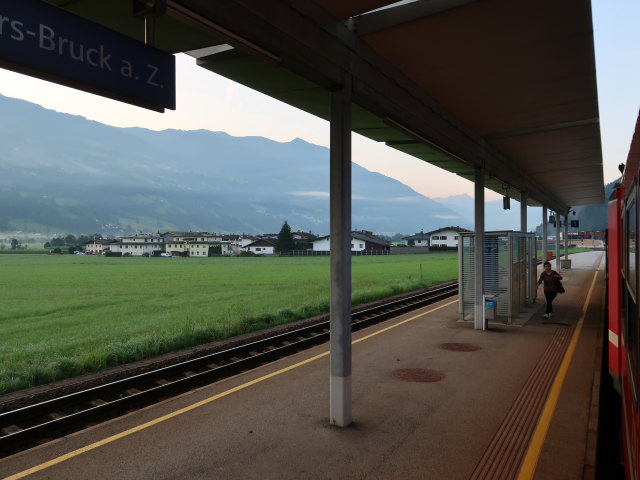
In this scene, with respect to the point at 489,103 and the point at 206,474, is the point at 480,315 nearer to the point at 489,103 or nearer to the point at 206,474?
the point at 489,103

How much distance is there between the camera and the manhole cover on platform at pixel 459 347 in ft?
31.8

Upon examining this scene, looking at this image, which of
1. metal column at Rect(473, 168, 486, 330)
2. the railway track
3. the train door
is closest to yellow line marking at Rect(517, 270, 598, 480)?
the train door

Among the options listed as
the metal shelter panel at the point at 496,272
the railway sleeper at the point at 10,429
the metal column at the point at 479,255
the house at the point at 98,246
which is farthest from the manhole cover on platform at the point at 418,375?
the house at the point at 98,246

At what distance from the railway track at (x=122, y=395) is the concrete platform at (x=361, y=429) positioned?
476 millimetres

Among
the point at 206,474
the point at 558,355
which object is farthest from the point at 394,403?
the point at 558,355

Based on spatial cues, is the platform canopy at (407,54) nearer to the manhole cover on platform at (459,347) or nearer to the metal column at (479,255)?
the metal column at (479,255)

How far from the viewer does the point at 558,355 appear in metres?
9.22

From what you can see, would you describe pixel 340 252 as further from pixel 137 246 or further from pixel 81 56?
pixel 137 246

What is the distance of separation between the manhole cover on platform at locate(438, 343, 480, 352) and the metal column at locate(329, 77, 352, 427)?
15.1ft

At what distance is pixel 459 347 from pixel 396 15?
6983 millimetres

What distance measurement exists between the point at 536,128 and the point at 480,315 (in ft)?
15.4

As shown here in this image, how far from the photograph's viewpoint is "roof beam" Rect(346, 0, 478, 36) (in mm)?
4914

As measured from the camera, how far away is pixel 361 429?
567cm

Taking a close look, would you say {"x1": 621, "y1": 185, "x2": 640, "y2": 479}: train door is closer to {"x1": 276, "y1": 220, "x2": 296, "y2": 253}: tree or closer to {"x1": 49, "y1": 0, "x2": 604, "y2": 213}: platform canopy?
{"x1": 49, "y1": 0, "x2": 604, "y2": 213}: platform canopy
